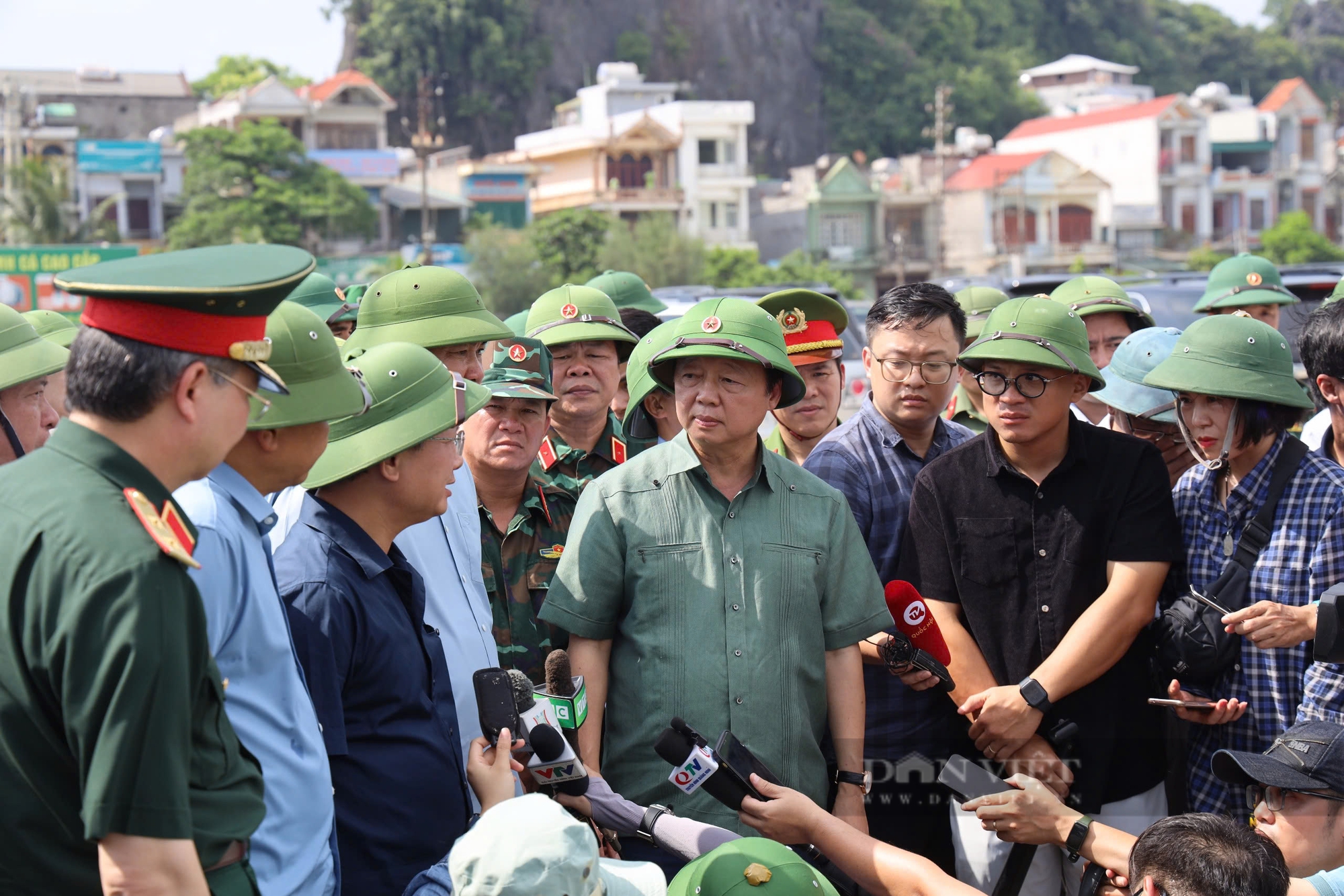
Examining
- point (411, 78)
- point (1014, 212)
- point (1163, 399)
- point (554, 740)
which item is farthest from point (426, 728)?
point (411, 78)

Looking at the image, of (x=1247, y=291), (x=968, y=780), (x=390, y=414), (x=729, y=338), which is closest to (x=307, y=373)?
(x=390, y=414)

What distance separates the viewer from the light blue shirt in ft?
7.29

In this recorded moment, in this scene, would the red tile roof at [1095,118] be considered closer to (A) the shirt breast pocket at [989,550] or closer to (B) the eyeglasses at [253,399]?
(A) the shirt breast pocket at [989,550]

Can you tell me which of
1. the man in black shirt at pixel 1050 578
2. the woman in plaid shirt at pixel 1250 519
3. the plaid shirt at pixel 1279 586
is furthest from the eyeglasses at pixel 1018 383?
the plaid shirt at pixel 1279 586

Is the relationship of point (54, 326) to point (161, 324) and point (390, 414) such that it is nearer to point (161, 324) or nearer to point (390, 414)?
point (390, 414)

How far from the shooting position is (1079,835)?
328cm

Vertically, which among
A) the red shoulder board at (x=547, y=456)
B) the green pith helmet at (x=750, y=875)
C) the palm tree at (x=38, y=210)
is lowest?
the green pith helmet at (x=750, y=875)

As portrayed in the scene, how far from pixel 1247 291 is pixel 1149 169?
153 ft

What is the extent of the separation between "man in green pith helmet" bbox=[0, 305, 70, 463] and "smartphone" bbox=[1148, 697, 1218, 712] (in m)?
3.23

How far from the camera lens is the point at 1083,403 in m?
5.22

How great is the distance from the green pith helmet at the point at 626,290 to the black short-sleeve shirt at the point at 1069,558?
2.64 meters

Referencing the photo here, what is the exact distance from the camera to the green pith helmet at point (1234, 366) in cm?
352

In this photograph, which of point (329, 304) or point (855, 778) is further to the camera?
point (329, 304)

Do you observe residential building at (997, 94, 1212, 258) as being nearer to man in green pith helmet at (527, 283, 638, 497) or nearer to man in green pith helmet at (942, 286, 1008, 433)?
man in green pith helmet at (942, 286, 1008, 433)
